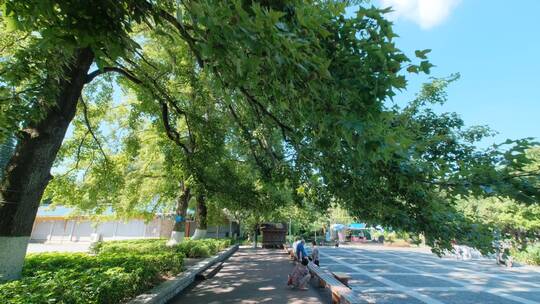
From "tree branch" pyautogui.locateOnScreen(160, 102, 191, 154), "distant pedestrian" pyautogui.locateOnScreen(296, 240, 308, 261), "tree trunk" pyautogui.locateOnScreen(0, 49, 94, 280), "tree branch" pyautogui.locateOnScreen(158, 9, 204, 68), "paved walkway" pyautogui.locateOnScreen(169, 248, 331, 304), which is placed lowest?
"paved walkway" pyautogui.locateOnScreen(169, 248, 331, 304)

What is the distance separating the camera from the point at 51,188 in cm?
1369

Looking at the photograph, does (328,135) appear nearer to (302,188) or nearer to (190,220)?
(302,188)

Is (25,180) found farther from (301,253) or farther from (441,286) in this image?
(441,286)

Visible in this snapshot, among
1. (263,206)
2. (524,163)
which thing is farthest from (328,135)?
(263,206)

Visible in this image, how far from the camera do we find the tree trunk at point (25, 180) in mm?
5812

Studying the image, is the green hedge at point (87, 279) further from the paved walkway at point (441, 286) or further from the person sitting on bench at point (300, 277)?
the paved walkway at point (441, 286)

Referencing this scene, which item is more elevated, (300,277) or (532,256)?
(532,256)

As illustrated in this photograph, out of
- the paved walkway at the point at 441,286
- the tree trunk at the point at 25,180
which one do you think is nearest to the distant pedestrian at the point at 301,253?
the paved walkway at the point at 441,286

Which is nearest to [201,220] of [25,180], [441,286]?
[441,286]

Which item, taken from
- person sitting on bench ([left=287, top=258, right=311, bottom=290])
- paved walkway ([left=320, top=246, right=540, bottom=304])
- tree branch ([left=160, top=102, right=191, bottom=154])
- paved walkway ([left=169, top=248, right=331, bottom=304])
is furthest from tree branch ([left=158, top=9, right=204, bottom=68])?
person sitting on bench ([left=287, top=258, right=311, bottom=290])

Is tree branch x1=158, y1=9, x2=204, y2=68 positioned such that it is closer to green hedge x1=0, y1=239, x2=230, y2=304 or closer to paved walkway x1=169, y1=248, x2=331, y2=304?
green hedge x1=0, y1=239, x2=230, y2=304

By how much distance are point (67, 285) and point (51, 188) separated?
10280mm

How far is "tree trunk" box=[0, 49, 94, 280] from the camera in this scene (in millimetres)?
5812

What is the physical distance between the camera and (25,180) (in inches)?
236
